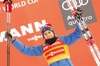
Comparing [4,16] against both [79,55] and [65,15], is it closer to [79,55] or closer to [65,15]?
[65,15]

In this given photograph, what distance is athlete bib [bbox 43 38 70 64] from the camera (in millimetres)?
1275

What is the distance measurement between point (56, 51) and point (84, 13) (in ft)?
2.51

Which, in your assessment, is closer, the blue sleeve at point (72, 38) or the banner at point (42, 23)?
the blue sleeve at point (72, 38)

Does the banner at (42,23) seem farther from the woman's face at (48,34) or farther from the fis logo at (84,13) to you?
the woman's face at (48,34)

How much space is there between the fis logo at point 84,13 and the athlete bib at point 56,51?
58 cm

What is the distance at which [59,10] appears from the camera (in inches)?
74.5

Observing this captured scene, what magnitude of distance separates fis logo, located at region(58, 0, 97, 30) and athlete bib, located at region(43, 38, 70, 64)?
0.58 metres

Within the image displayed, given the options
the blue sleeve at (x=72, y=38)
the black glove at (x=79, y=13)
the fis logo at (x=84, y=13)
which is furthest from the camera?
the fis logo at (x=84, y=13)

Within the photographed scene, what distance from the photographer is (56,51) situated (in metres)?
1.29

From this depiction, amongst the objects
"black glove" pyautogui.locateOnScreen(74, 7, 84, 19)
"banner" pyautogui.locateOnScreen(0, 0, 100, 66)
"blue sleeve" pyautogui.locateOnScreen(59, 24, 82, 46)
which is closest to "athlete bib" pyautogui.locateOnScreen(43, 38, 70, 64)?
"blue sleeve" pyautogui.locateOnScreen(59, 24, 82, 46)

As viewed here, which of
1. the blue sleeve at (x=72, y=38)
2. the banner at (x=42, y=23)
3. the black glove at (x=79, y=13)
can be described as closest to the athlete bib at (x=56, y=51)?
the blue sleeve at (x=72, y=38)

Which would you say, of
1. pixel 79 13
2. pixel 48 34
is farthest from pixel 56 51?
pixel 79 13

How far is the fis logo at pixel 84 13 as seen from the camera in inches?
71.9

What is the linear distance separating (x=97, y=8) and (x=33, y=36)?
2.82 ft
